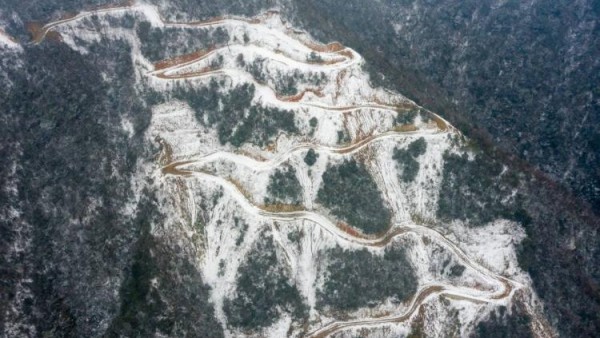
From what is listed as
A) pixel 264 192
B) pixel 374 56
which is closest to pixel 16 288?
pixel 264 192

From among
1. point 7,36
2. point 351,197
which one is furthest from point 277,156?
point 7,36

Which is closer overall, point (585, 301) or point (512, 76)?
point (585, 301)

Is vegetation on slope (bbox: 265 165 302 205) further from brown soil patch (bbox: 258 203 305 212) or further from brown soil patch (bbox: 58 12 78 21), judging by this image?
brown soil patch (bbox: 58 12 78 21)

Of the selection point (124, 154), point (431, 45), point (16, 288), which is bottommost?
point (16, 288)

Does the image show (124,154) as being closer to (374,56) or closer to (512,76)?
(374,56)

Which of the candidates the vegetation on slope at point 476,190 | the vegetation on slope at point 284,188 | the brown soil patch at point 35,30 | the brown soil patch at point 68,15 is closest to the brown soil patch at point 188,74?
the brown soil patch at point 68,15

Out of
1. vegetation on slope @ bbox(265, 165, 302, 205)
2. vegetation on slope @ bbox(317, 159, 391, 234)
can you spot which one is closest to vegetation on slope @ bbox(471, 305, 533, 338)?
vegetation on slope @ bbox(317, 159, 391, 234)

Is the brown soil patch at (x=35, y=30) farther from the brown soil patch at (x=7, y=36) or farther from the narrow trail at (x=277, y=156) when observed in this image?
the narrow trail at (x=277, y=156)
